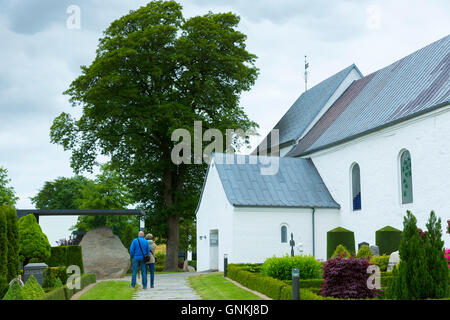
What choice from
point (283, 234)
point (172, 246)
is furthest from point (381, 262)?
point (172, 246)

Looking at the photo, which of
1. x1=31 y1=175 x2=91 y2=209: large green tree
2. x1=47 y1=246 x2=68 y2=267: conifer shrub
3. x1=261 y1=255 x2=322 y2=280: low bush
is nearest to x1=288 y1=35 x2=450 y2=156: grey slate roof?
x1=261 y1=255 x2=322 y2=280: low bush

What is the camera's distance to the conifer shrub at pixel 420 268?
9.26 metres

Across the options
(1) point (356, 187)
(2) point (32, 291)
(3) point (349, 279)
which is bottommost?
(2) point (32, 291)

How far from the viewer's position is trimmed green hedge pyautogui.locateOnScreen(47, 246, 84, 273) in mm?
16656

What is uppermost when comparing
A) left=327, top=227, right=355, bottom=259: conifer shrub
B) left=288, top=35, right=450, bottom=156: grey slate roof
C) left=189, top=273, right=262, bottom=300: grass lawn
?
left=288, top=35, right=450, bottom=156: grey slate roof

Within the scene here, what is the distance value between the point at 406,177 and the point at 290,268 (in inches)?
340

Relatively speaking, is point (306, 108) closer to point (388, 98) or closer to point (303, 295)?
point (388, 98)

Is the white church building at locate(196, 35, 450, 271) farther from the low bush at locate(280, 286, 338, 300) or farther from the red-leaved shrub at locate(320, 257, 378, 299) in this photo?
the low bush at locate(280, 286, 338, 300)

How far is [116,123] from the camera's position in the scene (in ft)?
102

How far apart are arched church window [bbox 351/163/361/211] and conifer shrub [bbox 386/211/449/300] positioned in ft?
45.6

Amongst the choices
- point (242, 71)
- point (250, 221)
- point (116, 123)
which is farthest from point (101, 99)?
point (250, 221)

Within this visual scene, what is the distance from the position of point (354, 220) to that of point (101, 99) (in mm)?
16329

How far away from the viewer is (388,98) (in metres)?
22.9

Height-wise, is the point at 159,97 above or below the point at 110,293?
above
